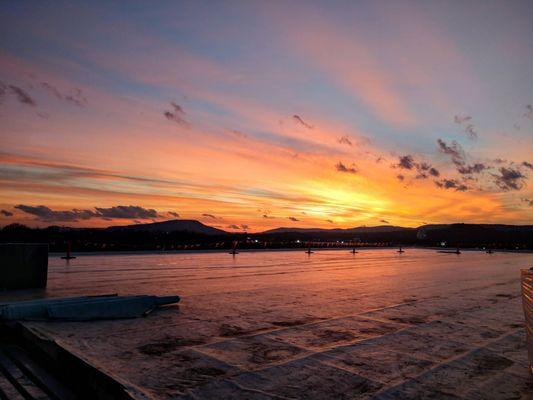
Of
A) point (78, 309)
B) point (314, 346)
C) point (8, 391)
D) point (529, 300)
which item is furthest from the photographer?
point (78, 309)

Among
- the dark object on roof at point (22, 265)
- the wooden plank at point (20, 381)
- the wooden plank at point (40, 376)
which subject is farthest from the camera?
the dark object on roof at point (22, 265)

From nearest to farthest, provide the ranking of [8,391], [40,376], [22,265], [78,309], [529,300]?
[8,391] < [529,300] < [40,376] < [78,309] < [22,265]

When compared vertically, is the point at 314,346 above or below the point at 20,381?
above

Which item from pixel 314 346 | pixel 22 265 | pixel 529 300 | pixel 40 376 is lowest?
pixel 40 376

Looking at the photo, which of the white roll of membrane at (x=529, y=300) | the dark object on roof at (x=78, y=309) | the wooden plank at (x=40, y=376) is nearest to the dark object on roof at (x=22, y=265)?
the dark object on roof at (x=78, y=309)

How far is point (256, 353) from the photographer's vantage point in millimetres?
6012

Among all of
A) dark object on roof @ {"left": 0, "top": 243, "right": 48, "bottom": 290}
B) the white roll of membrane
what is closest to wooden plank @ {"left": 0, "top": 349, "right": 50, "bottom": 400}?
the white roll of membrane

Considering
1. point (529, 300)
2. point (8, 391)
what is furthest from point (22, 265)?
point (529, 300)

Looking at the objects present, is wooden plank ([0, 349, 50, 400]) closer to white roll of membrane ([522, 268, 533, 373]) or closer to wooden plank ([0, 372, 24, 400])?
wooden plank ([0, 372, 24, 400])

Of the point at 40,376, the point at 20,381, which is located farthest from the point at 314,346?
the point at 20,381

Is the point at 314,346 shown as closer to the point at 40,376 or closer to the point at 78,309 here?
the point at 40,376

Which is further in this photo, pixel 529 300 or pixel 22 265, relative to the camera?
pixel 22 265

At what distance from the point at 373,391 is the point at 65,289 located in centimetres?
1054

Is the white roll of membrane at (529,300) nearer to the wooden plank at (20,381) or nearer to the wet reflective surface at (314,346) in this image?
the wet reflective surface at (314,346)
